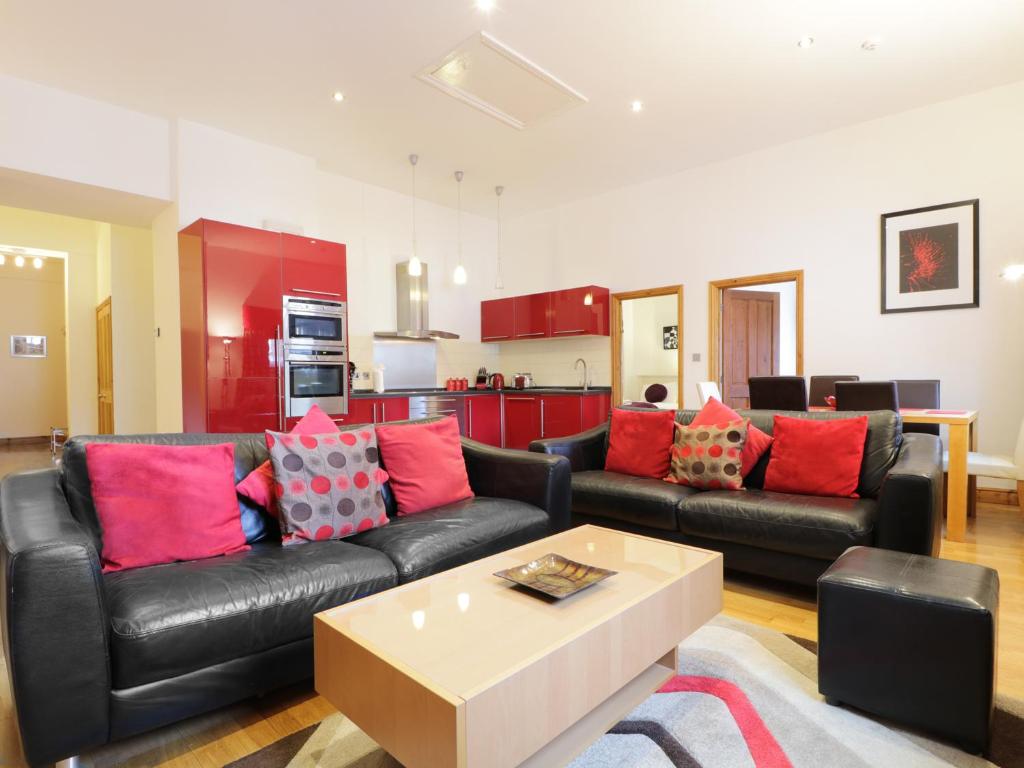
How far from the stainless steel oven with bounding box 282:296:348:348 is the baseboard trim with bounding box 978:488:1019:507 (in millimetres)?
5353

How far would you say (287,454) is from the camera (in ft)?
6.82

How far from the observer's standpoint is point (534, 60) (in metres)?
3.70

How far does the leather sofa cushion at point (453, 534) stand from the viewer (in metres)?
1.97

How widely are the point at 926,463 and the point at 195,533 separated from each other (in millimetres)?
2854

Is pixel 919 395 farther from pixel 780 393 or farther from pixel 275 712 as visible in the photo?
pixel 275 712

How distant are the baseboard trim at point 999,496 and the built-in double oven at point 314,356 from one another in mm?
5246

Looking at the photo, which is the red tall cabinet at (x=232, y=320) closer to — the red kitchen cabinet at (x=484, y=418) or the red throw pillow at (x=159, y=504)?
the red throw pillow at (x=159, y=504)

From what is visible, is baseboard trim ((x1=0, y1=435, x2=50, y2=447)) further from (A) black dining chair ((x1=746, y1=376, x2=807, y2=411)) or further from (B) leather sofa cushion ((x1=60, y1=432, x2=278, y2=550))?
(A) black dining chair ((x1=746, y1=376, x2=807, y2=411))

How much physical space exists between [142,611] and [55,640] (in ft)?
0.58

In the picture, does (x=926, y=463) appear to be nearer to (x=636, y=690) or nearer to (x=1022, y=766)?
(x=1022, y=766)

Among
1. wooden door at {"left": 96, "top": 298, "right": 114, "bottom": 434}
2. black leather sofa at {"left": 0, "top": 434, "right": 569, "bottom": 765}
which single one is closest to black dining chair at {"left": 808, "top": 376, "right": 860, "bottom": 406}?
black leather sofa at {"left": 0, "top": 434, "right": 569, "bottom": 765}

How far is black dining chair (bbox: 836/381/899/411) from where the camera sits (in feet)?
11.3

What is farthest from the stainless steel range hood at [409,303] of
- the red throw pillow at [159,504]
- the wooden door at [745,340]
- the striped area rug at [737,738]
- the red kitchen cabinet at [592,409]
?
the striped area rug at [737,738]

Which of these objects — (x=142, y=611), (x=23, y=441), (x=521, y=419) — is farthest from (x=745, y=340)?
(x=23, y=441)
